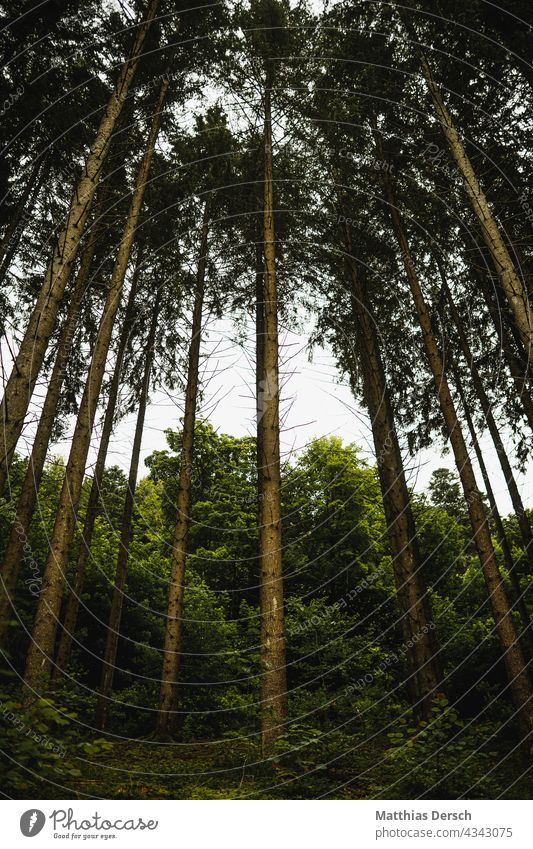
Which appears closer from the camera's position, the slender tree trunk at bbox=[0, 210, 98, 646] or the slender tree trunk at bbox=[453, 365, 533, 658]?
the slender tree trunk at bbox=[0, 210, 98, 646]

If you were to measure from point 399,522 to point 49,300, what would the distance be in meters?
7.68

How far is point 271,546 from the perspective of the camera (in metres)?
7.17

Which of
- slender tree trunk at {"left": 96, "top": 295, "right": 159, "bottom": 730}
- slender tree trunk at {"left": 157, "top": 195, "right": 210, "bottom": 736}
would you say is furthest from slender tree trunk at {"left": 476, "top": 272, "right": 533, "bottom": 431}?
slender tree trunk at {"left": 96, "top": 295, "right": 159, "bottom": 730}

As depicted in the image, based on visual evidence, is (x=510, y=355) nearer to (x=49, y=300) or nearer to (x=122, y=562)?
(x=49, y=300)

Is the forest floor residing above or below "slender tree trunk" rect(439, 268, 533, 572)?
below

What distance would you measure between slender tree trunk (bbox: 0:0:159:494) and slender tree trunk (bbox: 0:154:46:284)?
12.2 ft

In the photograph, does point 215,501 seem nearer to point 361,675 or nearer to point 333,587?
point 333,587

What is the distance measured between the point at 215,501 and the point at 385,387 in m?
11.9

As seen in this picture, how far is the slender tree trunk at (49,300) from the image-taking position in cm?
505

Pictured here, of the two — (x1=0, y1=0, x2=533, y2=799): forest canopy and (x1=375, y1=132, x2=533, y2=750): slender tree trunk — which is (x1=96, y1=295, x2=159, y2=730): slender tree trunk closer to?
(x1=0, y1=0, x2=533, y2=799): forest canopy

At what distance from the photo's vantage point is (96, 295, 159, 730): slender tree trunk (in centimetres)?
1146

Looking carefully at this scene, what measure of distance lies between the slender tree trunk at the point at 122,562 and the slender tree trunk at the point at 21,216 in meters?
4.03

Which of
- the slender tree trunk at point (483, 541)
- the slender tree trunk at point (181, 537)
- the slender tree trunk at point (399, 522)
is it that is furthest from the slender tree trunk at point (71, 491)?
the slender tree trunk at point (483, 541)

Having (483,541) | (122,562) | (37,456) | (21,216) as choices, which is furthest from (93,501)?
(483,541)
